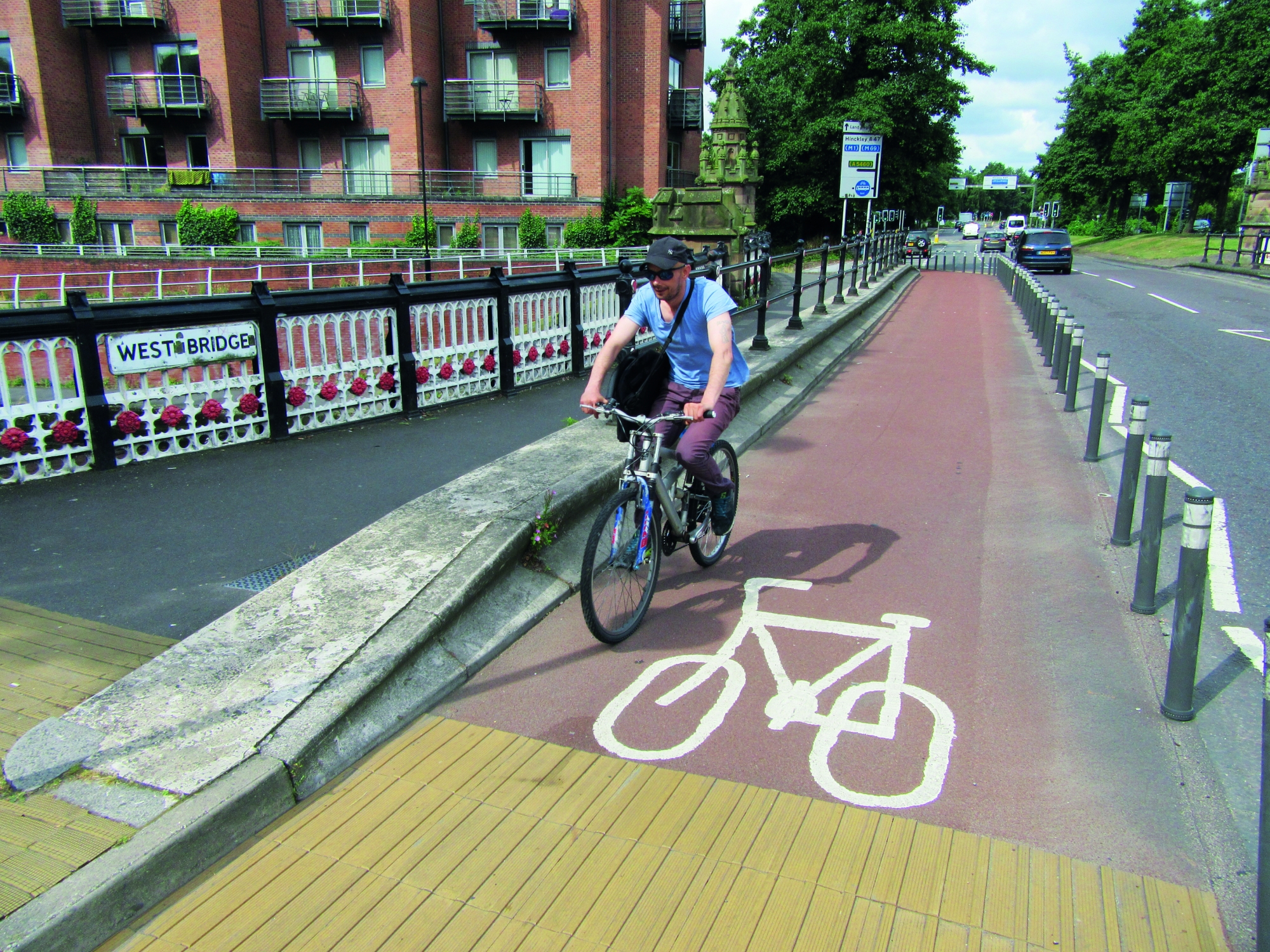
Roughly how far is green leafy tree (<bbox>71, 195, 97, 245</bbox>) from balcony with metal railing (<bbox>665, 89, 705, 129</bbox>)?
2498cm

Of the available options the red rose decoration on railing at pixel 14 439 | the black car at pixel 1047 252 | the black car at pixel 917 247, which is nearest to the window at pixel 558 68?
the black car at pixel 917 247

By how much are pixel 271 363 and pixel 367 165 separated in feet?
113

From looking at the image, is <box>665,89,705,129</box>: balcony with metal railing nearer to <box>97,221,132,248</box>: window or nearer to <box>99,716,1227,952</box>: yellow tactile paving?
<box>97,221,132,248</box>: window

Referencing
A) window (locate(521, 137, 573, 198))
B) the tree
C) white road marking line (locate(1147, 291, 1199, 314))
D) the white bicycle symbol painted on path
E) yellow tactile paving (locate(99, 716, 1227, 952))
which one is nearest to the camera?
yellow tactile paving (locate(99, 716, 1227, 952))

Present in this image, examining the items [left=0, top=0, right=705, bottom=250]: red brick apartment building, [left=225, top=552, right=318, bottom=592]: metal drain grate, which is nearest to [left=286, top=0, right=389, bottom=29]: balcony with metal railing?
[left=0, top=0, right=705, bottom=250]: red brick apartment building

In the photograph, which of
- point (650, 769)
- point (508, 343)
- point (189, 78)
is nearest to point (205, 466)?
point (508, 343)

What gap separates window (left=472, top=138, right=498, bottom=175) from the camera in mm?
38344

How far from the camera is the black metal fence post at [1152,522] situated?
4.61 meters

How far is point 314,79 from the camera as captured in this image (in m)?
37.7

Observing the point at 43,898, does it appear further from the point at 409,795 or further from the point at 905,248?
the point at 905,248

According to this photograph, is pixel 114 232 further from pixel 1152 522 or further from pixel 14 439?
pixel 1152 522

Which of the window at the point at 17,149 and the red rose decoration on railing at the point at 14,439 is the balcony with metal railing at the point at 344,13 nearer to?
the window at the point at 17,149

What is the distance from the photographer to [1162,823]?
3203 millimetres

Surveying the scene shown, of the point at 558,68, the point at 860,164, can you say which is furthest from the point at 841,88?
the point at 860,164
